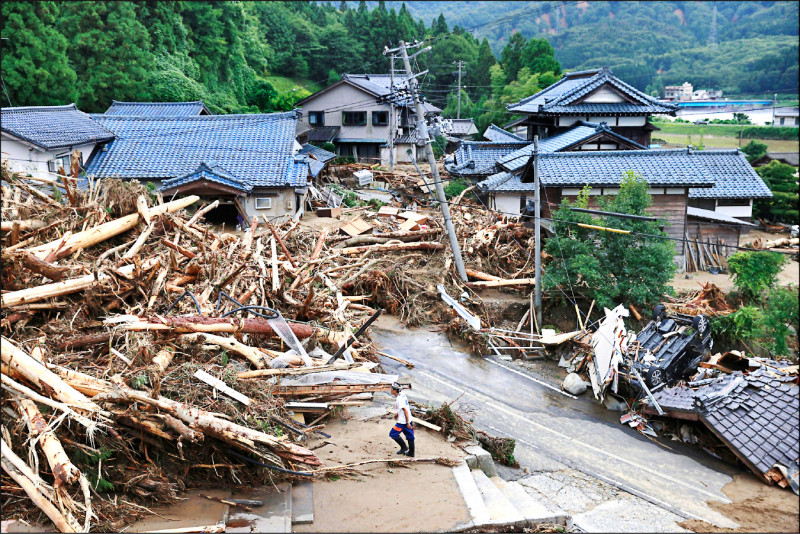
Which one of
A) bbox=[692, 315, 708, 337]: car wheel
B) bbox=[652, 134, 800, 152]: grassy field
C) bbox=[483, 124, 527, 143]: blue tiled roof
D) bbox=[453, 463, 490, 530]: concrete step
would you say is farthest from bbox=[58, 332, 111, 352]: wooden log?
bbox=[652, 134, 800, 152]: grassy field

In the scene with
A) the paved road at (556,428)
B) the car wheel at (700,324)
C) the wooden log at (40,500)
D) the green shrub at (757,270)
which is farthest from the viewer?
the green shrub at (757,270)

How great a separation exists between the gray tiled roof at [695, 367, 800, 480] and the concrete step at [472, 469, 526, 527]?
501cm

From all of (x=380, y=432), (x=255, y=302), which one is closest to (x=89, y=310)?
(x=255, y=302)

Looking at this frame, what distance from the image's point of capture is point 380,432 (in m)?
10.8

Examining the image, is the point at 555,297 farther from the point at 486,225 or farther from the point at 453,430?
the point at 453,430

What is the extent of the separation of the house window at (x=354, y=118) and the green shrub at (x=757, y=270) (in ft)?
93.2

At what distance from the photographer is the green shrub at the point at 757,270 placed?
17719mm

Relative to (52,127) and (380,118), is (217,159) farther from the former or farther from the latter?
(380,118)

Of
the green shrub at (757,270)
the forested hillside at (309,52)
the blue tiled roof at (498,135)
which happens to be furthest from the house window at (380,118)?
the green shrub at (757,270)

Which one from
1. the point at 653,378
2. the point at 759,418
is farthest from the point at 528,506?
the point at 653,378

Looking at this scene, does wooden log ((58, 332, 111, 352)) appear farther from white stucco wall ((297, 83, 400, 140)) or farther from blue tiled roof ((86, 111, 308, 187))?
white stucco wall ((297, 83, 400, 140))

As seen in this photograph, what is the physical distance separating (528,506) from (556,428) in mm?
4459

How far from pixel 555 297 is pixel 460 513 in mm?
10995

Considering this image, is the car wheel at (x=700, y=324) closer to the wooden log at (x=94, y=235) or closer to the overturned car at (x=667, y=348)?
the overturned car at (x=667, y=348)
